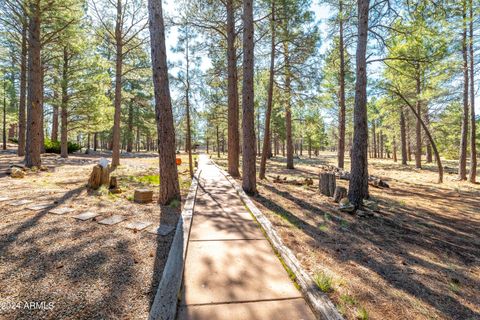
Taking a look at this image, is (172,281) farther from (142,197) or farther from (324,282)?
(142,197)

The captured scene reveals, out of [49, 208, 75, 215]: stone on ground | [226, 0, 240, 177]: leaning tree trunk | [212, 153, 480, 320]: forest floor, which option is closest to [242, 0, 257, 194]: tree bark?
[212, 153, 480, 320]: forest floor

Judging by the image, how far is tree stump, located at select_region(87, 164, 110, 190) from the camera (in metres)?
6.32

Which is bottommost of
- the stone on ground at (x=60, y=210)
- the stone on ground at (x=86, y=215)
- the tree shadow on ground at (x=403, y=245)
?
the tree shadow on ground at (x=403, y=245)

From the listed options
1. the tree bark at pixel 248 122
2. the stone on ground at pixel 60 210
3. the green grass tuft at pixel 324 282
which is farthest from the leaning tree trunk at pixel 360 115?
the stone on ground at pixel 60 210

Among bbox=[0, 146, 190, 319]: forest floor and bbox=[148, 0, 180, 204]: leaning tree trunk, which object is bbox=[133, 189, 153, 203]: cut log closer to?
bbox=[148, 0, 180, 204]: leaning tree trunk

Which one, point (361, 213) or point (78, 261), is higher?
point (78, 261)

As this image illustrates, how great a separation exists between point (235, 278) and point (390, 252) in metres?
2.98

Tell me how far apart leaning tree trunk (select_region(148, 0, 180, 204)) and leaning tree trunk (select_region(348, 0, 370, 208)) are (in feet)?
16.3

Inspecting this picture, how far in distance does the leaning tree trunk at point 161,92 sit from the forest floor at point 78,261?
118 centimetres

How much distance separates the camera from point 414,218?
5859 millimetres

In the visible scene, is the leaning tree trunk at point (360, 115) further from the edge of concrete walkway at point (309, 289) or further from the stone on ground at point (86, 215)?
the stone on ground at point (86, 215)

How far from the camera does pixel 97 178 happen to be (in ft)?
20.9

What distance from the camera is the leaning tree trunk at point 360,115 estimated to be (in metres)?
6.12

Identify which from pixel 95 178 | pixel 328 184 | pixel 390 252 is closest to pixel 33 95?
pixel 95 178
